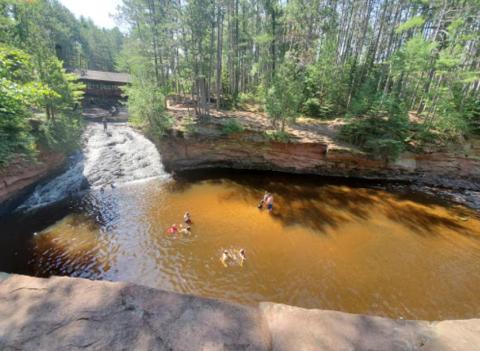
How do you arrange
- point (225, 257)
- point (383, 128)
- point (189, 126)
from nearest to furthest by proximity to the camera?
1. point (225, 257)
2. point (383, 128)
3. point (189, 126)

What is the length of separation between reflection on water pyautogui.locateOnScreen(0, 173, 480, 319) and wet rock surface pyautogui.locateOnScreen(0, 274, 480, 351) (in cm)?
422

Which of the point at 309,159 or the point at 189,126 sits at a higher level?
the point at 189,126

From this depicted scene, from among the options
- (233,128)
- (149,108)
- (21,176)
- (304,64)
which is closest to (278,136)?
(233,128)

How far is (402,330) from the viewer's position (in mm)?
2070

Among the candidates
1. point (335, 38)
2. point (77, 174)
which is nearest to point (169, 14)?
point (77, 174)

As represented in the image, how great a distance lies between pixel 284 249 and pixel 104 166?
11.2 meters

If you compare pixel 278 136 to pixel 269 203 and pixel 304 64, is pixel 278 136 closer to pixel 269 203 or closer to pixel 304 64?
pixel 269 203

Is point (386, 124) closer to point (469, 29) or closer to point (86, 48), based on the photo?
point (469, 29)

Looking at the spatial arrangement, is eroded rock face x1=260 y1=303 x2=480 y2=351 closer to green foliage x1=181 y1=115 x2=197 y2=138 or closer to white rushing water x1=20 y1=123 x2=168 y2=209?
white rushing water x1=20 y1=123 x2=168 y2=209

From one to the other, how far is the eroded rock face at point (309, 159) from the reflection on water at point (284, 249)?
2632mm

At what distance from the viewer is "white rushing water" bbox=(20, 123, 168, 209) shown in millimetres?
10475

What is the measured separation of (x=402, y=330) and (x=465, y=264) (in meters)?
8.00

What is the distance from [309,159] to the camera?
45.3 feet

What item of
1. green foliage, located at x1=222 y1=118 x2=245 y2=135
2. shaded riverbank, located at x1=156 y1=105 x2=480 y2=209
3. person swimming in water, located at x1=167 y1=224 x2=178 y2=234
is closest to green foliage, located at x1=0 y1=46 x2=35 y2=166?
person swimming in water, located at x1=167 y1=224 x2=178 y2=234
